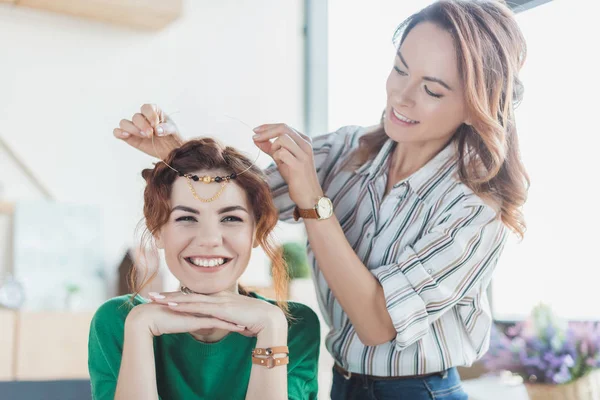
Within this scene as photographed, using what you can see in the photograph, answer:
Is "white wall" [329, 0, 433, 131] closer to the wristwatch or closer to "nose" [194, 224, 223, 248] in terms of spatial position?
the wristwatch

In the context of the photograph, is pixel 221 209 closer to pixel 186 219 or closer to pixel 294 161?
pixel 186 219

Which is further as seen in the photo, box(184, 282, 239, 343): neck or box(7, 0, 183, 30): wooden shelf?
box(7, 0, 183, 30): wooden shelf

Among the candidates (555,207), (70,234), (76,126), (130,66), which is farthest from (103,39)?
(555,207)

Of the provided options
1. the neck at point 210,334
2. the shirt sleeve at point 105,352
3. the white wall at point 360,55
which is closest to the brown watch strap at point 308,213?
the neck at point 210,334

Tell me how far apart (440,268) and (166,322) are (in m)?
0.58

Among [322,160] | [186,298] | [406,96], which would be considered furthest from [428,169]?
[186,298]

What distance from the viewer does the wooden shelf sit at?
12.4 ft

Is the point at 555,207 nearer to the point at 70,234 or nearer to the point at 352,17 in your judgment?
the point at 352,17

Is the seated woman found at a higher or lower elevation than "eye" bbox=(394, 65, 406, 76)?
lower

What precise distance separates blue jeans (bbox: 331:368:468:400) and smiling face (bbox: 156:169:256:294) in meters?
0.42

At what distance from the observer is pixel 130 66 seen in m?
4.13

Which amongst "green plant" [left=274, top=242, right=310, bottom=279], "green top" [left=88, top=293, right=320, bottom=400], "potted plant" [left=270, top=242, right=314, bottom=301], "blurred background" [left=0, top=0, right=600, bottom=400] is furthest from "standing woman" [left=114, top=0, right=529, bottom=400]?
"green plant" [left=274, top=242, right=310, bottom=279]

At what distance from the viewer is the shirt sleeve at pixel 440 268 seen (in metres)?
1.43

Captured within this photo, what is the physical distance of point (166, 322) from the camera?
4.19 ft
